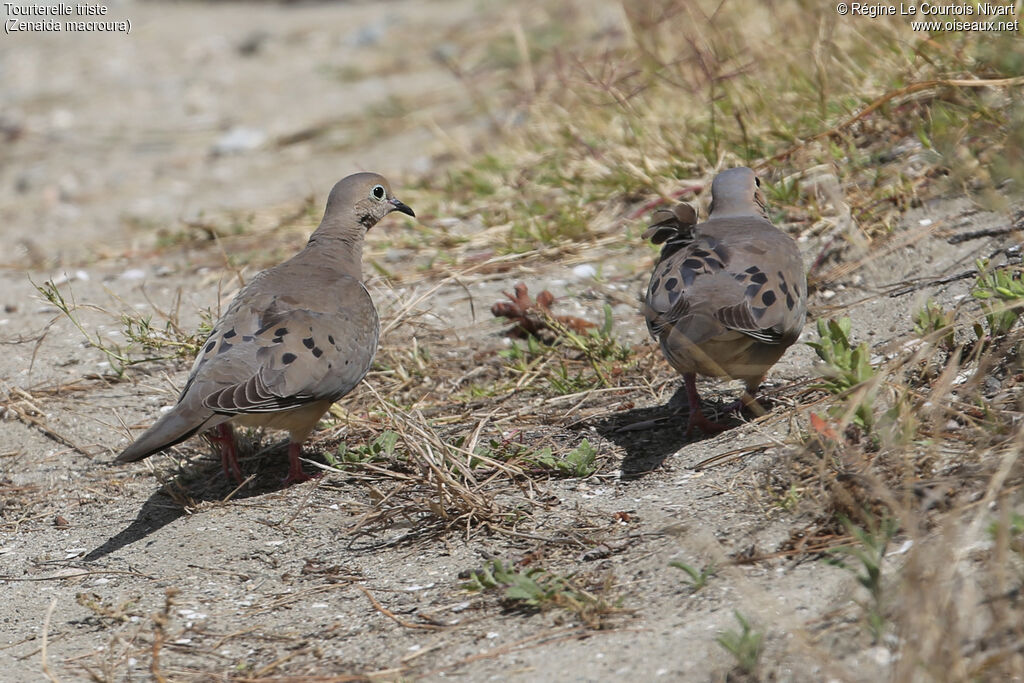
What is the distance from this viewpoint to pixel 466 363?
502 centimetres

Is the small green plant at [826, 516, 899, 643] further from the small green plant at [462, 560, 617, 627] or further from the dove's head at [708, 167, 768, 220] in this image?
the dove's head at [708, 167, 768, 220]

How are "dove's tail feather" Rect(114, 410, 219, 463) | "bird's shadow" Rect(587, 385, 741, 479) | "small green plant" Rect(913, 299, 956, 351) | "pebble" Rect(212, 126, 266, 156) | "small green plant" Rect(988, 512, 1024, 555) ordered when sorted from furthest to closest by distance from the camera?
"pebble" Rect(212, 126, 266, 156) → "bird's shadow" Rect(587, 385, 741, 479) → "small green plant" Rect(913, 299, 956, 351) → "dove's tail feather" Rect(114, 410, 219, 463) → "small green plant" Rect(988, 512, 1024, 555)

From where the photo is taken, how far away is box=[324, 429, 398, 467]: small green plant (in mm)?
3998

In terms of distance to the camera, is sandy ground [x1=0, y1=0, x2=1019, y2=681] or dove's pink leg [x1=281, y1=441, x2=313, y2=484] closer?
sandy ground [x1=0, y1=0, x2=1019, y2=681]

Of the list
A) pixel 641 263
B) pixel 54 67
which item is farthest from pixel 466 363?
pixel 54 67

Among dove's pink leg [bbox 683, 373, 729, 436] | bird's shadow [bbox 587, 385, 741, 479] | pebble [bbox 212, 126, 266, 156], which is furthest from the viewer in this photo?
pebble [bbox 212, 126, 266, 156]

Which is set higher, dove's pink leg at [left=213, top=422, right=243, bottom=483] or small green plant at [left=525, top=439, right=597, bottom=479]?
dove's pink leg at [left=213, top=422, right=243, bottom=483]

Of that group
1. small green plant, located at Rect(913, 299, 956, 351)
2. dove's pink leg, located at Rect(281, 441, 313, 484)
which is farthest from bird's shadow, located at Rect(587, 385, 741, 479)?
dove's pink leg, located at Rect(281, 441, 313, 484)

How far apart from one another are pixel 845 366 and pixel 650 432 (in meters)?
0.92

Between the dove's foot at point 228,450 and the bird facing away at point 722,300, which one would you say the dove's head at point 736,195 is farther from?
the dove's foot at point 228,450

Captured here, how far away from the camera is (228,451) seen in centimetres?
422

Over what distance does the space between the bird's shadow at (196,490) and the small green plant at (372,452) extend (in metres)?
0.30

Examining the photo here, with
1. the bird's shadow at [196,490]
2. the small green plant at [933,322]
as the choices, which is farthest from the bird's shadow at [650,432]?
the bird's shadow at [196,490]

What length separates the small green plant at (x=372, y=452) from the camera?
3998 mm
